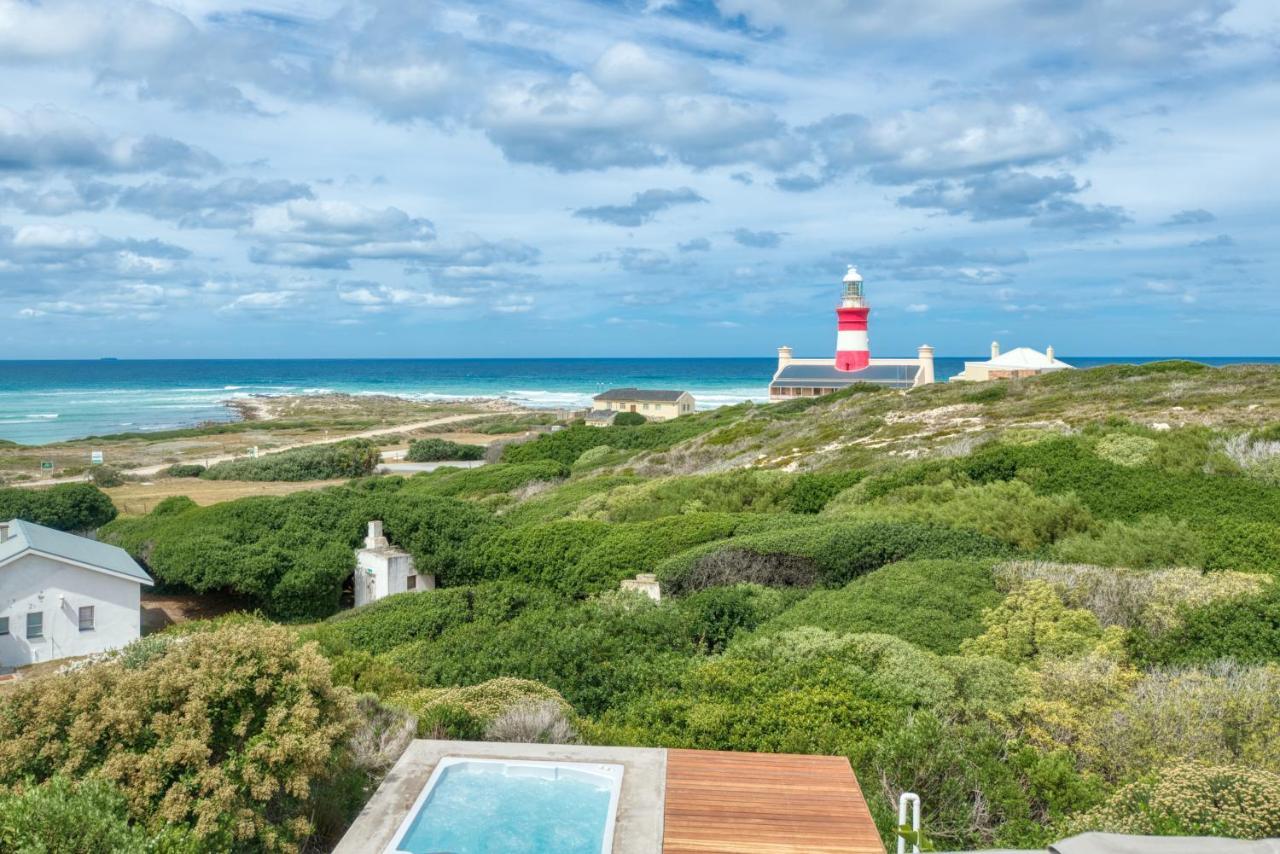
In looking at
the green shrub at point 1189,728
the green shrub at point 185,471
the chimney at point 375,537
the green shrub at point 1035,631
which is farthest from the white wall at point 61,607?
the green shrub at point 185,471

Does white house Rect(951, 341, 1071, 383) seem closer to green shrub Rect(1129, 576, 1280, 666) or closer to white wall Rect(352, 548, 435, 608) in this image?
white wall Rect(352, 548, 435, 608)

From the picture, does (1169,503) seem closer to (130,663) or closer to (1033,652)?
(1033,652)

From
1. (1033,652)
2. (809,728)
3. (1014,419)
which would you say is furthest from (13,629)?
(1014,419)

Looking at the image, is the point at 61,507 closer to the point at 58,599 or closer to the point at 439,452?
the point at 58,599

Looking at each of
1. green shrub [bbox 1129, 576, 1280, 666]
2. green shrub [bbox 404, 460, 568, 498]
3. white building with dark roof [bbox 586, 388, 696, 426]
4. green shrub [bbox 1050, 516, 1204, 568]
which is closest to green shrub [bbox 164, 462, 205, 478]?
green shrub [bbox 404, 460, 568, 498]

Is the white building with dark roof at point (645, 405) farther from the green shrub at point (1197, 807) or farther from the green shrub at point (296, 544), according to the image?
the green shrub at point (1197, 807)
